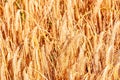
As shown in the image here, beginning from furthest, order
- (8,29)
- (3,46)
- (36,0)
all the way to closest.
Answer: (36,0) < (8,29) < (3,46)

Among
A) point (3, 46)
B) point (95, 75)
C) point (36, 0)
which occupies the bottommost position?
point (95, 75)

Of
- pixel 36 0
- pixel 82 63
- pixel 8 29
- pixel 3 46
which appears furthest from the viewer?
pixel 36 0

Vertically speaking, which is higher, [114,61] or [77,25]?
[77,25]

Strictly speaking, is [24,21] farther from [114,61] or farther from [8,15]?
[114,61]

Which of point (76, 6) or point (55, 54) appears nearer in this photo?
point (55, 54)

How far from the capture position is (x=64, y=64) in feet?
4.15

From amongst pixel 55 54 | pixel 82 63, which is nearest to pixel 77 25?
pixel 55 54

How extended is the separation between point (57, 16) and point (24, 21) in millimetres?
150

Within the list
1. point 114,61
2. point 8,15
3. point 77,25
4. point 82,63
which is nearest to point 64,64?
point 82,63

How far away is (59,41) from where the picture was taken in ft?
4.50

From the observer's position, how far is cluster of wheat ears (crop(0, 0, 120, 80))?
1.25 m

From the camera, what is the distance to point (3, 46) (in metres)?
1.36

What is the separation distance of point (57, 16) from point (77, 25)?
107mm

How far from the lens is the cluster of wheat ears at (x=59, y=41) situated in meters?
1.25
